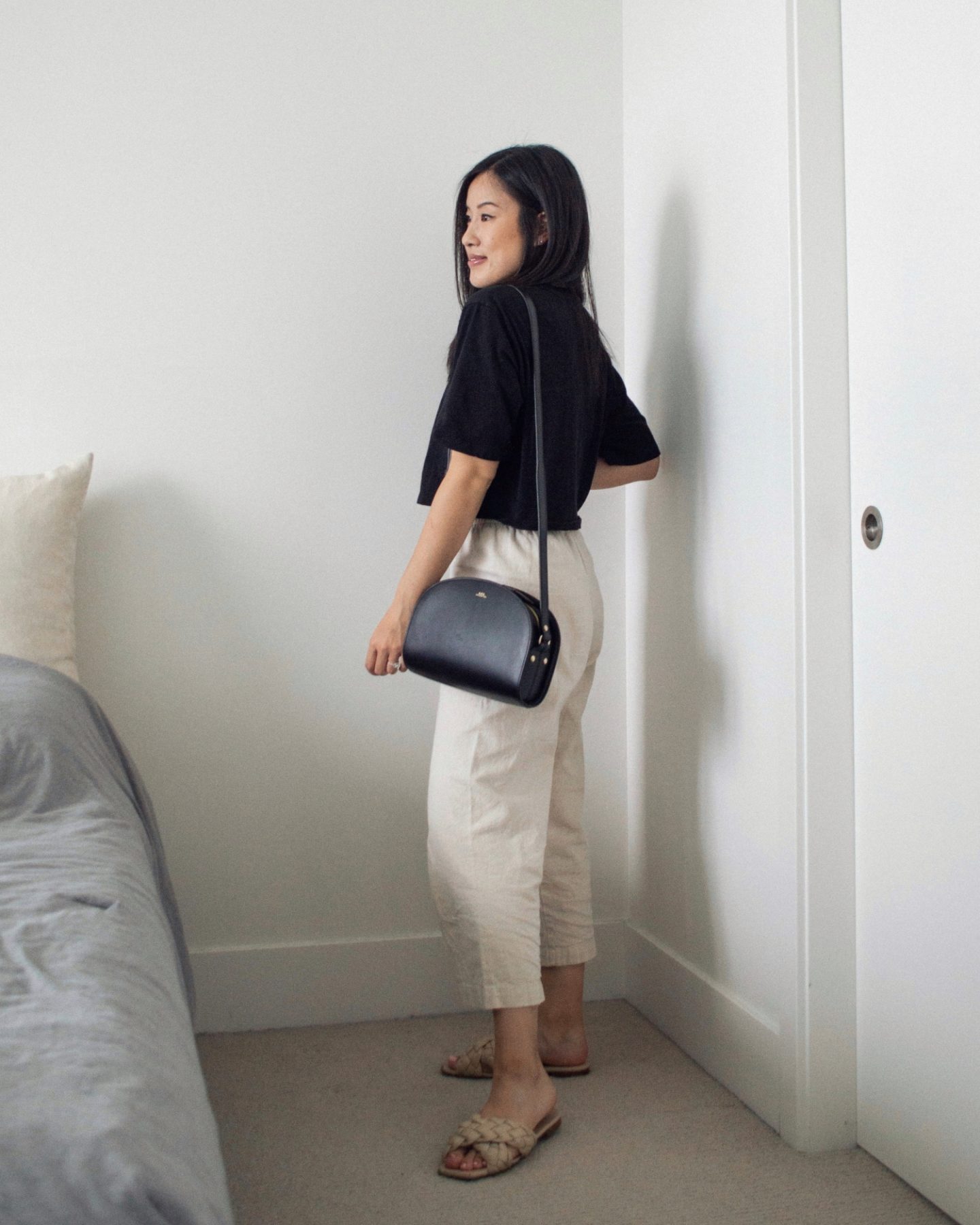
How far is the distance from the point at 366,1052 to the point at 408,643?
77 centimetres

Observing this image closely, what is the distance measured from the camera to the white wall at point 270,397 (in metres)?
1.80

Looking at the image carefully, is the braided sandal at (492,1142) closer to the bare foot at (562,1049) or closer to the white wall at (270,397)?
the bare foot at (562,1049)

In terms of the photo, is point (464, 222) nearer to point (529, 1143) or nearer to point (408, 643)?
point (408, 643)

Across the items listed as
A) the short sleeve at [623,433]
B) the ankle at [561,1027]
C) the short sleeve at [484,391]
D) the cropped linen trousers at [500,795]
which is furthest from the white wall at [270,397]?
the short sleeve at [484,391]

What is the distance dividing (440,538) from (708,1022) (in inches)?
34.3

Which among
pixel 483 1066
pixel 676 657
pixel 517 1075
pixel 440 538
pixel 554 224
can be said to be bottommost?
pixel 483 1066

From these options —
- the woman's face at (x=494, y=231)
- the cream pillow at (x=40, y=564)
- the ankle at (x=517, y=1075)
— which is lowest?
the ankle at (x=517, y=1075)

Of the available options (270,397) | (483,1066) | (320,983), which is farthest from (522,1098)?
(270,397)

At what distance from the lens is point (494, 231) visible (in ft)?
5.13

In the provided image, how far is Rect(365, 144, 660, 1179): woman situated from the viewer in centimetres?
141

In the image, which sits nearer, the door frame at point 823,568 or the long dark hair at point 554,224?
the door frame at point 823,568

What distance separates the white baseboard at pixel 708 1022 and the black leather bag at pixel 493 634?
2.03 ft

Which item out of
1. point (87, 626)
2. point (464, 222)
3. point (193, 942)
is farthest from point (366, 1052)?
point (464, 222)

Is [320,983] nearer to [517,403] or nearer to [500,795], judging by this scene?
[500,795]
